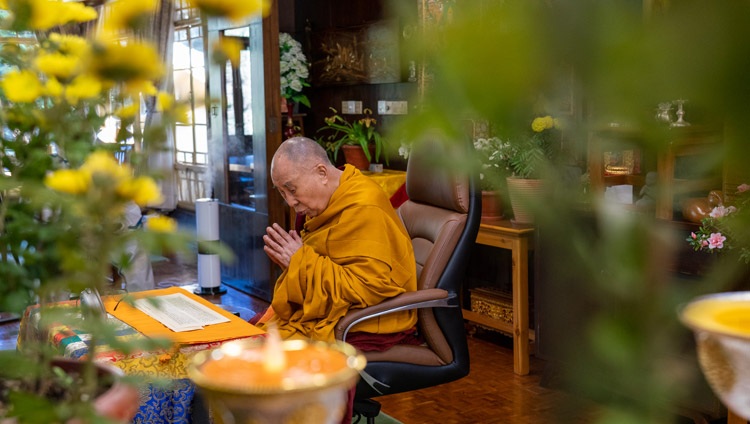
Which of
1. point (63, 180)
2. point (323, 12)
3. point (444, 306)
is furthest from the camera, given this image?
point (323, 12)

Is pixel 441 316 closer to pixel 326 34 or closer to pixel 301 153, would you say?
pixel 301 153

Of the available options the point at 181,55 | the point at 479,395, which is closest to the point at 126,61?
the point at 479,395

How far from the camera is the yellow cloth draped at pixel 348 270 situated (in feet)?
8.24

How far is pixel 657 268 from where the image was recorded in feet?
0.71

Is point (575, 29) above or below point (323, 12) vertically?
below

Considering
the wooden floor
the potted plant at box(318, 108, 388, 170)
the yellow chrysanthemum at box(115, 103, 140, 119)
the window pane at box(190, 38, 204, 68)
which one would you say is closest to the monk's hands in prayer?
the wooden floor

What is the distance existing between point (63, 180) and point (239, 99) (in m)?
5.50

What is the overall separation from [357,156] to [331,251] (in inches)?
120

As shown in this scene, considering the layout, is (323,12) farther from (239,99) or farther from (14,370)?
(14,370)

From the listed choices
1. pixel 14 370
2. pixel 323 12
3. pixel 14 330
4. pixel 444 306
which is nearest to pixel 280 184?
pixel 444 306

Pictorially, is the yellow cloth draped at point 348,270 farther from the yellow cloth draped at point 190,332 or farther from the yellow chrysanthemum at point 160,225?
the yellow chrysanthemum at point 160,225

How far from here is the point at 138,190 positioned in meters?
0.52

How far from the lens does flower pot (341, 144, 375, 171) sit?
5660 mm

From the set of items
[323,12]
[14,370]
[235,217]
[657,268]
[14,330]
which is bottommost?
[14,330]
